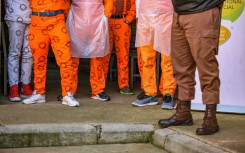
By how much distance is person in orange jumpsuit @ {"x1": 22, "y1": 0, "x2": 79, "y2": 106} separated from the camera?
609 cm

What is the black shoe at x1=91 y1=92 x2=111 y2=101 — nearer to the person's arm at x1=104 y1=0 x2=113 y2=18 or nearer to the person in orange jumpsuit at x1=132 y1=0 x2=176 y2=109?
the person in orange jumpsuit at x1=132 y1=0 x2=176 y2=109

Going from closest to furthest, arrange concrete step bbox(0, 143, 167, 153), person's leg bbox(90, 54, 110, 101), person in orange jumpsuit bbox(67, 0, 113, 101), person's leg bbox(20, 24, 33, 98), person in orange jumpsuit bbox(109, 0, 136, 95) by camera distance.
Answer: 1. concrete step bbox(0, 143, 167, 153)
2. person in orange jumpsuit bbox(67, 0, 113, 101)
3. person's leg bbox(20, 24, 33, 98)
4. person's leg bbox(90, 54, 110, 101)
5. person in orange jumpsuit bbox(109, 0, 136, 95)

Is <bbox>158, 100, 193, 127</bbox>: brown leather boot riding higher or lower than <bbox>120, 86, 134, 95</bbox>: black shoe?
higher

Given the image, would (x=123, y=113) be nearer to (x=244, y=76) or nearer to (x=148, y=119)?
(x=148, y=119)

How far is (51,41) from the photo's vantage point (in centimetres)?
621

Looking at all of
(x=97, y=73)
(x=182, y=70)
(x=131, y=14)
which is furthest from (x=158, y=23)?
(x=182, y=70)

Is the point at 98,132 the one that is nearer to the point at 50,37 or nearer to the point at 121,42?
the point at 50,37

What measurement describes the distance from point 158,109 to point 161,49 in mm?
714

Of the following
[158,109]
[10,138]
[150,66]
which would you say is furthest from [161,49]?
[10,138]

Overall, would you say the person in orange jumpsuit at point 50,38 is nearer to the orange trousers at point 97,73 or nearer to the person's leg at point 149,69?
the orange trousers at point 97,73

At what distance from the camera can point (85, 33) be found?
6.50m

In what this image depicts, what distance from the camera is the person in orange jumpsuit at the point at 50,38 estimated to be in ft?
20.0

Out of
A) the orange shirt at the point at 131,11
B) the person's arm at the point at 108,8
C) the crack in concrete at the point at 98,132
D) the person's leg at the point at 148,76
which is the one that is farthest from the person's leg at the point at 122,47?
the crack in concrete at the point at 98,132

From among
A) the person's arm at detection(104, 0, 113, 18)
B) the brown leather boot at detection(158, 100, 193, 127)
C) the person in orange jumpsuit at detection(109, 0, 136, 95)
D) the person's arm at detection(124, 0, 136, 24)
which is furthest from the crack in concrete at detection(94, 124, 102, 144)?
the person's arm at detection(124, 0, 136, 24)
